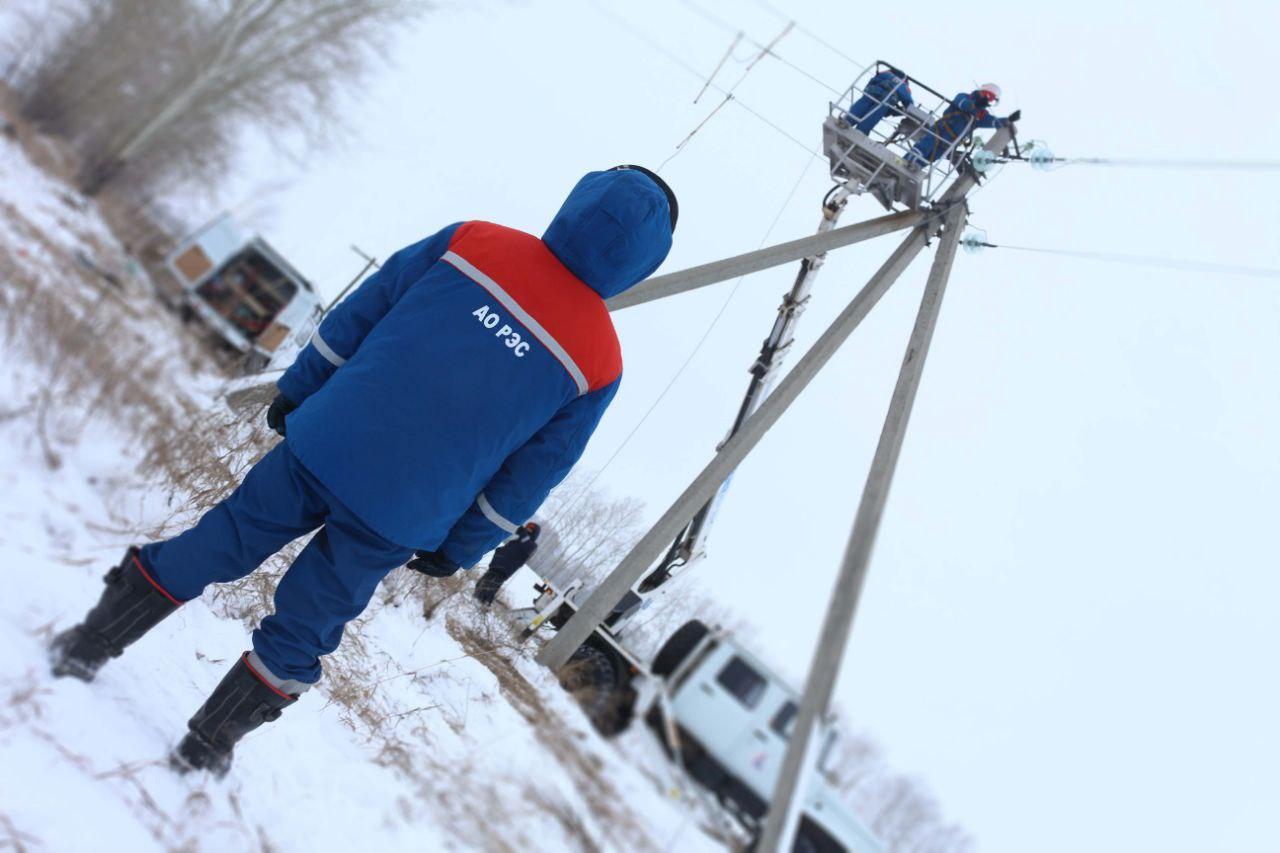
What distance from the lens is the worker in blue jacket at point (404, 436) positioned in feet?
7.63

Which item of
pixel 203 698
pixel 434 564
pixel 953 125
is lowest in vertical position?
pixel 203 698

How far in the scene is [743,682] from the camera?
96.3 inches

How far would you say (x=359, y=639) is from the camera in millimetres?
3707

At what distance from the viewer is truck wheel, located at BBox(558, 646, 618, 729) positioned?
2.79 meters

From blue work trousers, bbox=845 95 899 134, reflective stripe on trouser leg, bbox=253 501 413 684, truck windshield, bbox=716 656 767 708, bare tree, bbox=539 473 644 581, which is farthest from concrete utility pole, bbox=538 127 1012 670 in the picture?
reflective stripe on trouser leg, bbox=253 501 413 684

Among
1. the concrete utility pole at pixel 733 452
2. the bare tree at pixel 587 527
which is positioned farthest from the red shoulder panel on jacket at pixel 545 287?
the bare tree at pixel 587 527

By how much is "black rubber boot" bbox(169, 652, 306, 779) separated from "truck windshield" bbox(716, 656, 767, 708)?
1.34 meters

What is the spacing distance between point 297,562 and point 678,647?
135 cm

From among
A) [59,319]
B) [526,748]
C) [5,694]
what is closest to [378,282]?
[5,694]

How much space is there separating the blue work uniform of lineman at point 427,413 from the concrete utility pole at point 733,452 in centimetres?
90

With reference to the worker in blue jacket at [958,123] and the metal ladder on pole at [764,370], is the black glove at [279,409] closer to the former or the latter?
the metal ladder on pole at [764,370]

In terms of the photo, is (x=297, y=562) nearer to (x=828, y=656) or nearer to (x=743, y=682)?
(x=743, y=682)

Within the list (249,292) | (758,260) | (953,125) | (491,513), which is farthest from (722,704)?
(249,292)

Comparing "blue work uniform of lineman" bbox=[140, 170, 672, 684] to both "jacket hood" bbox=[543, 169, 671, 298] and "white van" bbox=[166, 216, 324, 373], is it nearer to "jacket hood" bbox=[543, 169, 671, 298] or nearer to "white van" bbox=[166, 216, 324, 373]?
"jacket hood" bbox=[543, 169, 671, 298]
